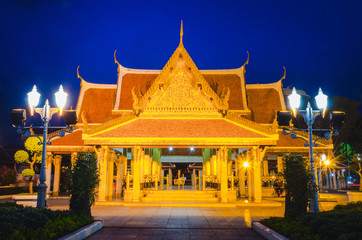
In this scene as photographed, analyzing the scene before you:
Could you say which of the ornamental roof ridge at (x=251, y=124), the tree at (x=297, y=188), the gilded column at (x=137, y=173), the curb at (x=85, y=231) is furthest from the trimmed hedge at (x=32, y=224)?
the ornamental roof ridge at (x=251, y=124)

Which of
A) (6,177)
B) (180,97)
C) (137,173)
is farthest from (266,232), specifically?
(6,177)

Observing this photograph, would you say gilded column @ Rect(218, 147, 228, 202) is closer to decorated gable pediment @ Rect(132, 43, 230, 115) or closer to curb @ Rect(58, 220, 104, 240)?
decorated gable pediment @ Rect(132, 43, 230, 115)

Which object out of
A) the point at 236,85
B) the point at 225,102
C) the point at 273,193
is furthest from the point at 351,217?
the point at 236,85

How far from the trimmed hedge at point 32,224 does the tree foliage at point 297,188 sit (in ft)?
20.0

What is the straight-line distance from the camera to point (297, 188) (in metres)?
9.51

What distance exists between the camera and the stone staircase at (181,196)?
60.9 feet

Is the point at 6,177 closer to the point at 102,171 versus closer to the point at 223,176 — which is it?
the point at 102,171

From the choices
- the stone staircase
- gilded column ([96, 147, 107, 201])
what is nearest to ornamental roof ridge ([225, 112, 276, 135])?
the stone staircase

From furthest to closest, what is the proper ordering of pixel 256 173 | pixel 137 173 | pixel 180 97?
pixel 180 97, pixel 256 173, pixel 137 173

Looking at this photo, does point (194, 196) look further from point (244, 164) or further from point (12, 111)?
point (12, 111)

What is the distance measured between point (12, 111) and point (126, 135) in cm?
669

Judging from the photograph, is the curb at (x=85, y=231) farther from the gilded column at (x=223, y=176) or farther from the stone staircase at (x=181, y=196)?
the gilded column at (x=223, y=176)

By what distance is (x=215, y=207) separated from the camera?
1706 cm

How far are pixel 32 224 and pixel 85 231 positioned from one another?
1.76 m
